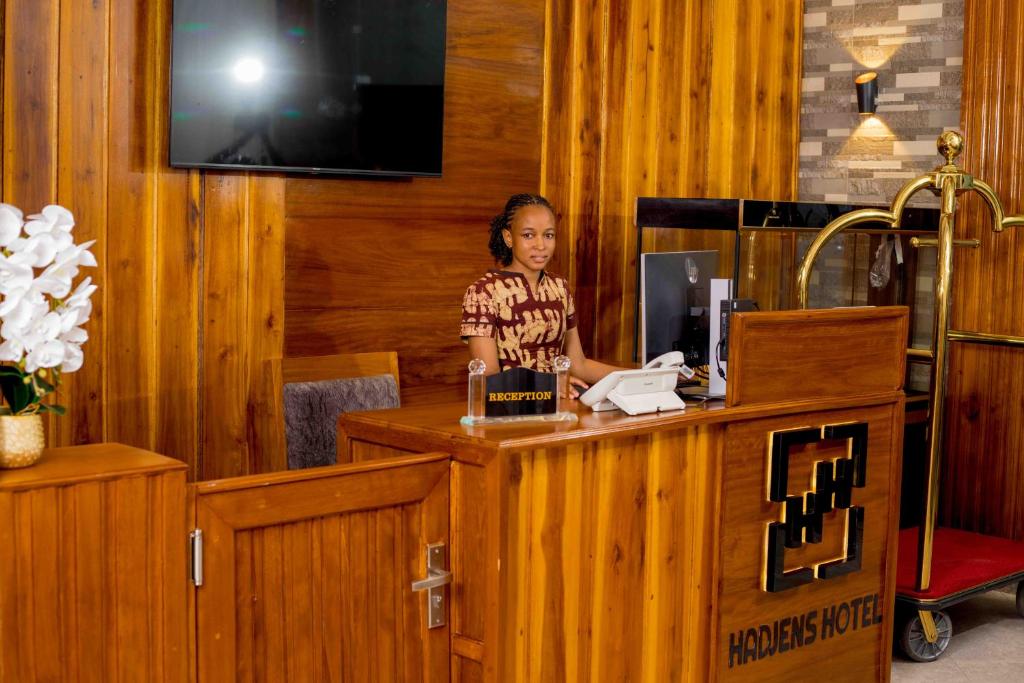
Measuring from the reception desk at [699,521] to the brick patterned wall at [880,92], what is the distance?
1.98 meters

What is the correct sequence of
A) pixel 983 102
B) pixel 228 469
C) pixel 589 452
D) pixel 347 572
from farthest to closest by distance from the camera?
pixel 983 102 < pixel 228 469 < pixel 589 452 < pixel 347 572

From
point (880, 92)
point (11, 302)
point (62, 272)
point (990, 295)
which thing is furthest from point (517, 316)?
point (880, 92)

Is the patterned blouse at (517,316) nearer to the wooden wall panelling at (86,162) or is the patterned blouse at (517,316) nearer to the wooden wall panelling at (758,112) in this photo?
the wooden wall panelling at (86,162)

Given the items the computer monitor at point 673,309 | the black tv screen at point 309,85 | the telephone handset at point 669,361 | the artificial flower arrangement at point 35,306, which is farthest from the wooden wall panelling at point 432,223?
the artificial flower arrangement at point 35,306

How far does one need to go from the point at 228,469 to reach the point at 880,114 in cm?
331

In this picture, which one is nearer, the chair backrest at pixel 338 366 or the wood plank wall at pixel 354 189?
the wood plank wall at pixel 354 189

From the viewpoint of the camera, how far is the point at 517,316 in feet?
12.1

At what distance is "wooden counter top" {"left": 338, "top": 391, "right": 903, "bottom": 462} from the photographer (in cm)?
265

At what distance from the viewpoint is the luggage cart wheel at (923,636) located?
4.10 m

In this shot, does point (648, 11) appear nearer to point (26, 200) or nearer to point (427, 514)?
point (26, 200)

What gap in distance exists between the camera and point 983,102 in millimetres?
5059

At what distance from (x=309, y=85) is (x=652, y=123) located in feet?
5.91

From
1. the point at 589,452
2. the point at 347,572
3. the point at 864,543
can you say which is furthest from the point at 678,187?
the point at 347,572

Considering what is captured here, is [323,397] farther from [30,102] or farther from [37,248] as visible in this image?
[37,248]
